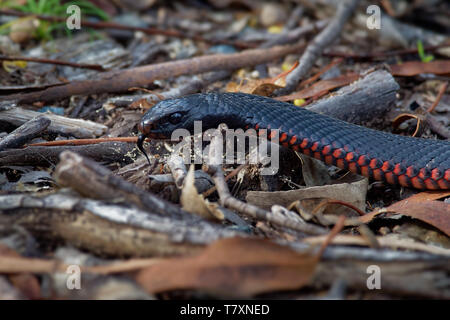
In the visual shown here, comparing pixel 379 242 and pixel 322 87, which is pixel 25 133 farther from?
pixel 322 87

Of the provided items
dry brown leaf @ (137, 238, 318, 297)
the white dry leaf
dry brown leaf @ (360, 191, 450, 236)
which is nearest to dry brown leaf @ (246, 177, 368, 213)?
dry brown leaf @ (360, 191, 450, 236)

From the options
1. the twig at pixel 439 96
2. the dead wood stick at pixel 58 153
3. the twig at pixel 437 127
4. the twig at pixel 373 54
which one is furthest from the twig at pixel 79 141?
the twig at pixel 373 54

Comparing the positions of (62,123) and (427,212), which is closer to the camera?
(427,212)

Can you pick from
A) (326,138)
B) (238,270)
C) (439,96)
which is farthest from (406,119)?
(238,270)

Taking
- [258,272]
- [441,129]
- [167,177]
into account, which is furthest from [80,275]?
[441,129]

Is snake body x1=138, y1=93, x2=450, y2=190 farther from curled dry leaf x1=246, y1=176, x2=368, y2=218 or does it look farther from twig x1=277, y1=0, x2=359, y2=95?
twig x1=277, y1=0, x2=359, y2=95
